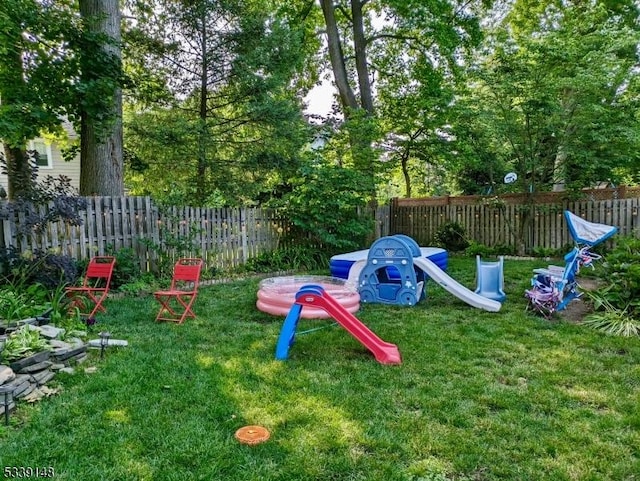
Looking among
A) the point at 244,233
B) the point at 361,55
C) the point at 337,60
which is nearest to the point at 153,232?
the point at 244,233

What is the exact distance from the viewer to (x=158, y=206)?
282 inches

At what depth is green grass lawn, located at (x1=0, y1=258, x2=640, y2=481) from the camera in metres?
Answer: 2.09

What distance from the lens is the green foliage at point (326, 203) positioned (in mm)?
8859

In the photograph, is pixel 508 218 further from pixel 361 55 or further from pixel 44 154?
pixel 44 154

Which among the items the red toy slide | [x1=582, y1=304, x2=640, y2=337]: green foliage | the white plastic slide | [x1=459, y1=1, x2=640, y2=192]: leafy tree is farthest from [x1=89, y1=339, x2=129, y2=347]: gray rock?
[x1=459, y1=1, x2=640, y2=192]: leafy tree

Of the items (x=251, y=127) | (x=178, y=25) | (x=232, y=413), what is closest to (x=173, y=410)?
(x=232, y=413)

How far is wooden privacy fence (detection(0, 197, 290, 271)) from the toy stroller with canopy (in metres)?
5.47

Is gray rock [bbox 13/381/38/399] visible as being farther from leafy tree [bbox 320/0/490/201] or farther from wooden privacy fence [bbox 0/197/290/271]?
leafy tree [bbox 320/0/490/201]

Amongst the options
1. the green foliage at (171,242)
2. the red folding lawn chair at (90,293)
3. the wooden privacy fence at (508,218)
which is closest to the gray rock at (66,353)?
the red folding lawn chair at (90,293)

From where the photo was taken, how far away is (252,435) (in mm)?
2328

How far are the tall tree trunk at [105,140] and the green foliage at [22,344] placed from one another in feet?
13.7

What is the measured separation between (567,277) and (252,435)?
14.6 ft

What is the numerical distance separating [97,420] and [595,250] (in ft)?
31.2

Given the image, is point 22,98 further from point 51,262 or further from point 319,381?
point 319,381
